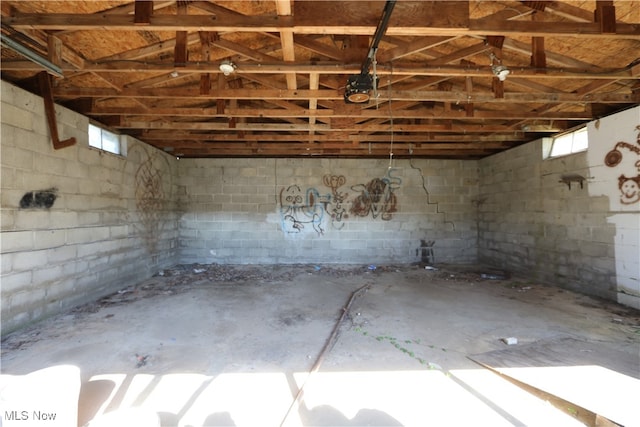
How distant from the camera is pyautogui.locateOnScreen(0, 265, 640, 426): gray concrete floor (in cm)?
182

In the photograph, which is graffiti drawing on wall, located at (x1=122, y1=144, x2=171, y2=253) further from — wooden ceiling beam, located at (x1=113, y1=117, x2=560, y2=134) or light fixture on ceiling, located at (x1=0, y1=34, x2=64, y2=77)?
light fixture on ceiling, located at (x1=0, y1=34, x2=64, y2=77)

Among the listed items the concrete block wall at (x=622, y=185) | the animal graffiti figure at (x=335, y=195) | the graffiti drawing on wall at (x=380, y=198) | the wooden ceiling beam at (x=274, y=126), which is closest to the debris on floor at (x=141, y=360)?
the wooden ceiling beam at (x=274, y=126)

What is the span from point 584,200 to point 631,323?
1852 millimetres

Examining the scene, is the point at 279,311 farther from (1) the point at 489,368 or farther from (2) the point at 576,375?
(2) the point at 576,375

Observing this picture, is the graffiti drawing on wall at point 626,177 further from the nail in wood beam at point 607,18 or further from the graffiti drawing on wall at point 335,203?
the graffiti drawing on wall at point 335,203

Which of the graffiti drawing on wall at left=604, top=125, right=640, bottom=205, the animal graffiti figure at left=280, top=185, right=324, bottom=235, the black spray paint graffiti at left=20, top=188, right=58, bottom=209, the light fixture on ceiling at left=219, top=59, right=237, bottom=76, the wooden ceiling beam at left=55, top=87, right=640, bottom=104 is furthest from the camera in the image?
the animal graffiti figure at left=280, top=185, right=324, bottom=235

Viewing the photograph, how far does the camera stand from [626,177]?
12.0 feet

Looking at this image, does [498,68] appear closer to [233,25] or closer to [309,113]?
[309,113]

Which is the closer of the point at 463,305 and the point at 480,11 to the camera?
the point at 480,11

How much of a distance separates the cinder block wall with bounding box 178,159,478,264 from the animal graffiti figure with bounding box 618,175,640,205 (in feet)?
10.7

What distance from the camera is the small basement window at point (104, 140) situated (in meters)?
4.16

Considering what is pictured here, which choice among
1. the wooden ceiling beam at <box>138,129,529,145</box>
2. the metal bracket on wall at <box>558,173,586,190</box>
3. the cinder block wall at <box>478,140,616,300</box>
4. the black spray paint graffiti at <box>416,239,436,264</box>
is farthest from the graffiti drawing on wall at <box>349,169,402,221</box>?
the metal bracket on wall at <box>558,173,586,190</box>

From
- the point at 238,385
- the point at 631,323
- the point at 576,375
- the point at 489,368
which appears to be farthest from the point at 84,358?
the point at 631,323

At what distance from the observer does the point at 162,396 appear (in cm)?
198
